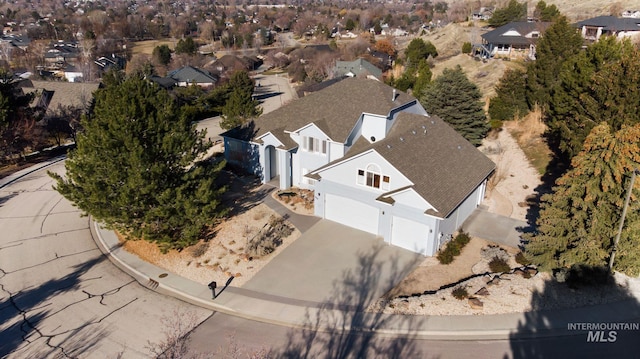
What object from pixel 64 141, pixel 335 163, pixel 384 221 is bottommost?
pixel 64 141

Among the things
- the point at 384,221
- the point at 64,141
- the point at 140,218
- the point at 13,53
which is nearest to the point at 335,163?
the point at 384,221

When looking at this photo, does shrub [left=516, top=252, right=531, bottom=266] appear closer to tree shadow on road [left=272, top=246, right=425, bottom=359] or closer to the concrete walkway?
the concrete walkway

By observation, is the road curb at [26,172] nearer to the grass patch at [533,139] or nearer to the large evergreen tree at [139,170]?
the large evergreen tree at [139,170]

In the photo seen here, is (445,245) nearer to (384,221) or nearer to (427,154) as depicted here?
(384,221)

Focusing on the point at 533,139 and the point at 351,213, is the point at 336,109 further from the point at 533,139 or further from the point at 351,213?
the point at 533,139

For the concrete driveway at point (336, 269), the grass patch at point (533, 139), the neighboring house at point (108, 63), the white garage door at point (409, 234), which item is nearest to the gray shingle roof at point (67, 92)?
the neighboring house at point (108, 63)

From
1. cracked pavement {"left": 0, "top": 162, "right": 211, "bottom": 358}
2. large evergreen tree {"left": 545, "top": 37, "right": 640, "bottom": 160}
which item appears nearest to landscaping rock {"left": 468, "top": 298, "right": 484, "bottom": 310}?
cracked pavement {"left": 0, "top": 162, "right": 211, "bottom": 358}
